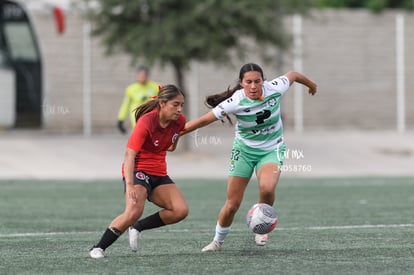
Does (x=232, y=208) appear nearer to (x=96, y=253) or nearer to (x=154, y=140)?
(x=154, y=140)

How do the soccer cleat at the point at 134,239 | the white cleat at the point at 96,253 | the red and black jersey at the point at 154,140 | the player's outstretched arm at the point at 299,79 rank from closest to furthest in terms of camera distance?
1. the white cleat at the point at 96,253
2. the red and black jersey at the point at 154,140
3. the soccer cleat at the point at 134,239
4. the player's outstretched arm at the point at 299,79

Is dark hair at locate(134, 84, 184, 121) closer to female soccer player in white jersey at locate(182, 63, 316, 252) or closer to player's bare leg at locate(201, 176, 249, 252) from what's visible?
female soccer player in white jersey at locate(182, 63, 316, 252)

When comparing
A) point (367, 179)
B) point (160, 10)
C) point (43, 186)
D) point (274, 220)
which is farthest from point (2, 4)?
point (274, 220)

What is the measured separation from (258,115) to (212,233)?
238 centimetres

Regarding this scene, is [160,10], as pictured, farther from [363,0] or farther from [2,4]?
[363,0]

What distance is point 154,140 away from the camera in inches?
389

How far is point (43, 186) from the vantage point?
2197cm

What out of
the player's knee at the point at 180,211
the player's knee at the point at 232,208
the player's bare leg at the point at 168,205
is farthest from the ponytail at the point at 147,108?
the player's knee at the point at 232,208

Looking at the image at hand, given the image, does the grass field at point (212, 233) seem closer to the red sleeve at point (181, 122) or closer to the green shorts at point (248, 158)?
the green shorts at point (248, 158)

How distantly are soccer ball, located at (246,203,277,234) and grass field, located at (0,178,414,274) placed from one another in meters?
0.26

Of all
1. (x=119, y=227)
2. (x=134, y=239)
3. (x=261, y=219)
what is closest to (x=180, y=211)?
(x=134, y=239)

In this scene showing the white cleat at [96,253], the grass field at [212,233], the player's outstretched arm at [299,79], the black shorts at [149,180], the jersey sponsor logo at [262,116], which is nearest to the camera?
the grass field at [212,233]

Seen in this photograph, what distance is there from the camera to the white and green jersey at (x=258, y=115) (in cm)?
1031

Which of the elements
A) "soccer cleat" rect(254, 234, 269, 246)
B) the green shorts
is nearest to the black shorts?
the green shorts
